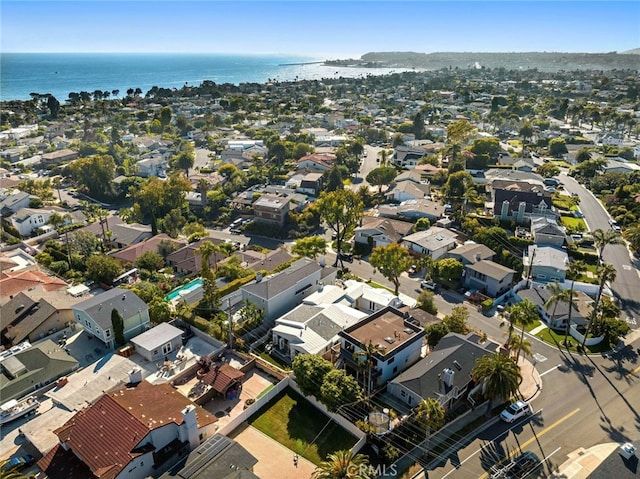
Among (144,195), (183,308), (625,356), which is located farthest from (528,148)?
(183,308)

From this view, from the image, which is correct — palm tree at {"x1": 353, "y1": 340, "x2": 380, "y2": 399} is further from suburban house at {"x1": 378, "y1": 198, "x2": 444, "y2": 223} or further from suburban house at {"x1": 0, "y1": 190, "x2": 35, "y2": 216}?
suburban house at {"x1": 0, "y1": 190, "x2": 35, "y2": 216}

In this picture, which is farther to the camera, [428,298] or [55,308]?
[428,298]

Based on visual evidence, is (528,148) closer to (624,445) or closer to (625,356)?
(625,356)

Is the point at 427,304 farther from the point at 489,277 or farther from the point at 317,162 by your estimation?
the point at 317,162

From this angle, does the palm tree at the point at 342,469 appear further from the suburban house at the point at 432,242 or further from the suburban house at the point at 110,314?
the suburban house at the point at 432,242

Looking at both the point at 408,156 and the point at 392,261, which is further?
the point at 408,156

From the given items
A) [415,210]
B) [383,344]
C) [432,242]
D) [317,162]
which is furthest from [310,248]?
[317,162]
